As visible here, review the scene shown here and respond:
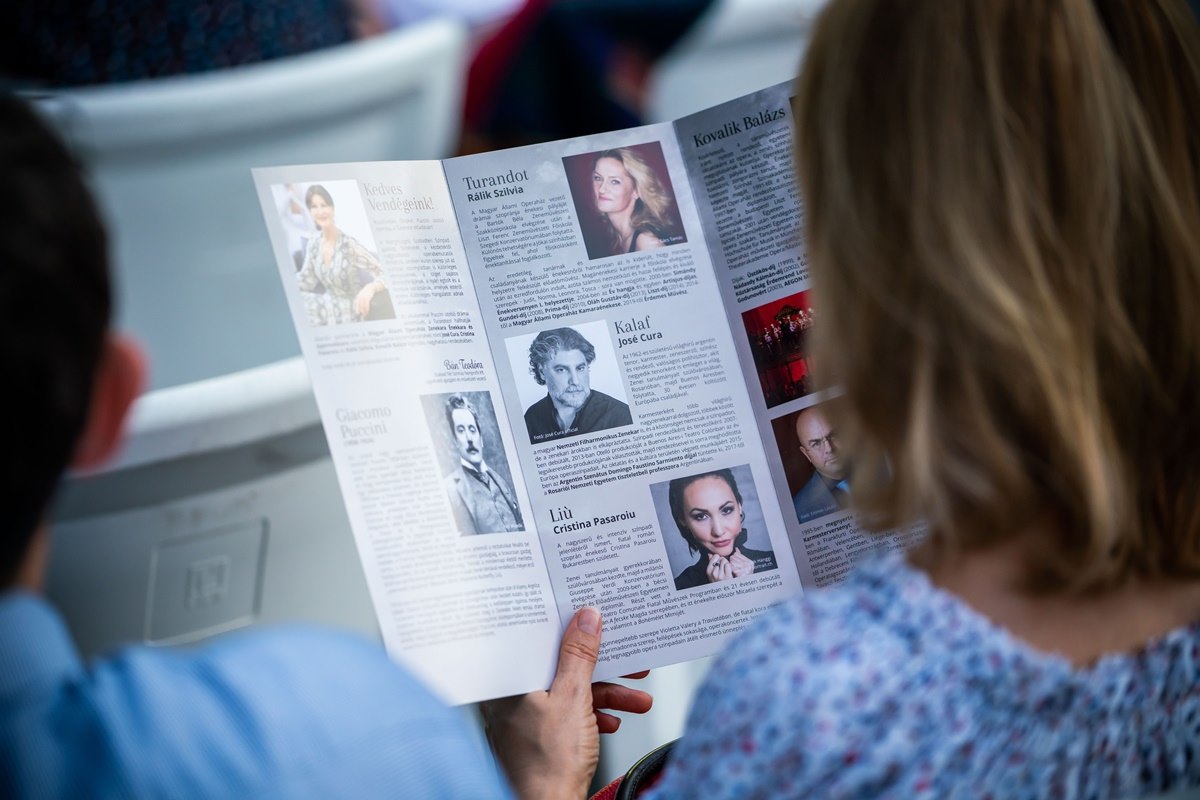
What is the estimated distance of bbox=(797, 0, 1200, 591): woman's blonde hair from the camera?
1.93 feet

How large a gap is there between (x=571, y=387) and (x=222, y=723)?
432mm

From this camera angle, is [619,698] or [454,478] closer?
[454,478]

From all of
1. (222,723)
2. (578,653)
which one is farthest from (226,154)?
(222,723)

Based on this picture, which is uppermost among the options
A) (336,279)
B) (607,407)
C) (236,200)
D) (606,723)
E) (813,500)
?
(236,200)

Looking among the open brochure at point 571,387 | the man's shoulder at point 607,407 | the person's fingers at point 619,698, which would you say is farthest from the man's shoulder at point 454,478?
the person's fingers at point 619,698

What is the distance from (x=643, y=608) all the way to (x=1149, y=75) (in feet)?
1.54

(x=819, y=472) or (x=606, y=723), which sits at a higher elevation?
(x=819, y=472)

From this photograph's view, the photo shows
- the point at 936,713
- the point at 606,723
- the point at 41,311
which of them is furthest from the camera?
the point at 606,723

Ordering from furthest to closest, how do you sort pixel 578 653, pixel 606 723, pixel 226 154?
1. pixel 226 154
2. pixel 606 723
3. pixel 578 653

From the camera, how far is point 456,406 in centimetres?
84

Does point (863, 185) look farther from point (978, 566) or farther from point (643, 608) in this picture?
point (643, 608)

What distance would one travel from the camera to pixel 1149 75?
623mm

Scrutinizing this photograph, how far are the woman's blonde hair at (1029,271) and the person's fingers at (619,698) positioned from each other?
1.29 ft

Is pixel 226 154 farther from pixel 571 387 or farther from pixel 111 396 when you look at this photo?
pixel 111 396
